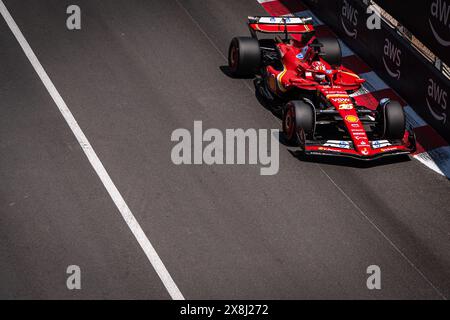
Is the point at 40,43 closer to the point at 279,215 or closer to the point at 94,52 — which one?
the point at 94,52

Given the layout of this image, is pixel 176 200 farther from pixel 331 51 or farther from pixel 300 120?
pixel 331 51

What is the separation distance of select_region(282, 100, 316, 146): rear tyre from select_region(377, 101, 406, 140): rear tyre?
1.32 m

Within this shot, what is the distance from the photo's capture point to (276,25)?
16297 mm

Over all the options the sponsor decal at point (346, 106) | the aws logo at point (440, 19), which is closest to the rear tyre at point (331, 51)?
the aws logo at point (440, 19)

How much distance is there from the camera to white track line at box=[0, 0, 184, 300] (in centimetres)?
1106

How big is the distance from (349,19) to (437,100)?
353 cm

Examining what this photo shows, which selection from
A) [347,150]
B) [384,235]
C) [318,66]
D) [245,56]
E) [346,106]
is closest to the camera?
[384,235]

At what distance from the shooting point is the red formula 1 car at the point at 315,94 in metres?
13.6

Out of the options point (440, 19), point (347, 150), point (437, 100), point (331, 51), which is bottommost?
point (347, 150)

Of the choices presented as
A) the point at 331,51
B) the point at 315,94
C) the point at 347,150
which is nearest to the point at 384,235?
the point at 347,150

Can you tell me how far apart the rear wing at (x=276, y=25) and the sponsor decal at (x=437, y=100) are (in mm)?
2866

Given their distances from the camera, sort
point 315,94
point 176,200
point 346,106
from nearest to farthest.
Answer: point 176,200 < point 346,106 < point 315,94

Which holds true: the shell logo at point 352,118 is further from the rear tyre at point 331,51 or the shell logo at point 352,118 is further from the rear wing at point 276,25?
the rear wing at point 276,25

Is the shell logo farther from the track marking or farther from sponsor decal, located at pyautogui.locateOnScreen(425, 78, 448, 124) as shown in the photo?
sponsor decal, located at pyautogui.locateOnScreen(425, 78, 448, 124)
